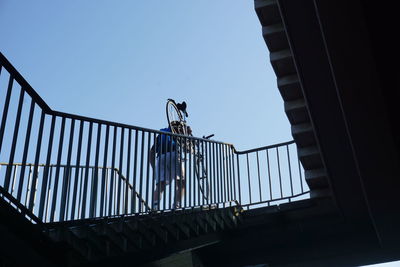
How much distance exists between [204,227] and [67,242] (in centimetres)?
244

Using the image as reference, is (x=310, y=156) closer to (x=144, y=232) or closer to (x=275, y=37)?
(x=275, y=37)

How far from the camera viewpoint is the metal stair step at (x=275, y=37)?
5.78 m

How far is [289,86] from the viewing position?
20.3 feet

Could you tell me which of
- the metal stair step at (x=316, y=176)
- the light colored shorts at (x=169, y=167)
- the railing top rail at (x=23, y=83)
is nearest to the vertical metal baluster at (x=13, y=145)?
the railing top rail at (x=23, y=83)

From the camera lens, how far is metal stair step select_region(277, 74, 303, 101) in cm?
614

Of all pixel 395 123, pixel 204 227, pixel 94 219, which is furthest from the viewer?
pixel 204 227

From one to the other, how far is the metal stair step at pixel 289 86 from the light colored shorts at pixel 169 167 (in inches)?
56.3

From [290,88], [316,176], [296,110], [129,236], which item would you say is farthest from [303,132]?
[129,236]

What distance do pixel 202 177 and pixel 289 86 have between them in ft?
5.63

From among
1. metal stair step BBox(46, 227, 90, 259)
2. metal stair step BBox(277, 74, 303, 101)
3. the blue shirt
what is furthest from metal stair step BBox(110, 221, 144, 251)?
metal stair step BBox(277, 74, 303, 101)

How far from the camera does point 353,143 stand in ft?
17.4

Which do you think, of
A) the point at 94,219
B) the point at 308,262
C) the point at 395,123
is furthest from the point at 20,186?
the point at 308,262

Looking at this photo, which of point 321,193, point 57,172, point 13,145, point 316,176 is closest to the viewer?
point 13,145

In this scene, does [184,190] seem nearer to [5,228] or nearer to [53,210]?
[53,210]
